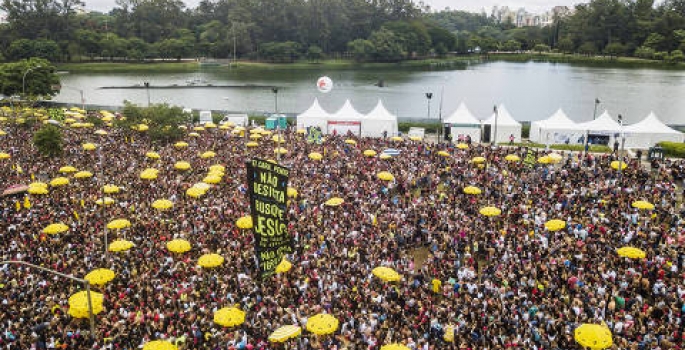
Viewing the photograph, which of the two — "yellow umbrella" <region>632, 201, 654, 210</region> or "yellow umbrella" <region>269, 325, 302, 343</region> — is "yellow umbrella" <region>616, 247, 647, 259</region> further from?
"yellow umbrella" <region>269, 325, 302, 343</region>

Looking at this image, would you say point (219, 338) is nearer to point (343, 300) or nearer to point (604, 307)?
point (343, 300)

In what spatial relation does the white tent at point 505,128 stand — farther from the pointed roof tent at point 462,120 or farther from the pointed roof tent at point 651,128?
the pointed roof tent at point 651,128

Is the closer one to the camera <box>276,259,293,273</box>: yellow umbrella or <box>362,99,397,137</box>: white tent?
<box>276,259,293,273</box>: yellow umbrella

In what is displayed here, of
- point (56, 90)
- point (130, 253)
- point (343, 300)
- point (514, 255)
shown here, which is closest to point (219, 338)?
point (343, 300)

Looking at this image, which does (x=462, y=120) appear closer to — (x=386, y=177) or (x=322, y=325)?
(x=386, y=177)

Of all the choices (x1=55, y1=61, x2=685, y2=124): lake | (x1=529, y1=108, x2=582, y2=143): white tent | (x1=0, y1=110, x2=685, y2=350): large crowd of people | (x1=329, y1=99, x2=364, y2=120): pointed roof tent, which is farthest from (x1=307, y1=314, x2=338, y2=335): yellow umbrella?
(x1=55, y1=61, x2=685, y2=124): lake

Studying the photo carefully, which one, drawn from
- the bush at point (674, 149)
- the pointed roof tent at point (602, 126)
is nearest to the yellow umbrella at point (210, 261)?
the pointed roof tent at point (602, 126)

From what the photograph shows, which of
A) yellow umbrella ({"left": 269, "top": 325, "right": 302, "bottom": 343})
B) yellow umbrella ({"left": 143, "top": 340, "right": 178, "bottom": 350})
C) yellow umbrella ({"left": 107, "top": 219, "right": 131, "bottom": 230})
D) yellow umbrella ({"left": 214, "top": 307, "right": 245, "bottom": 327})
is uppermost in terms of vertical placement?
yellow umbrella ({"left": 107, "top": 219, "right": 131, "bottom": 230})
